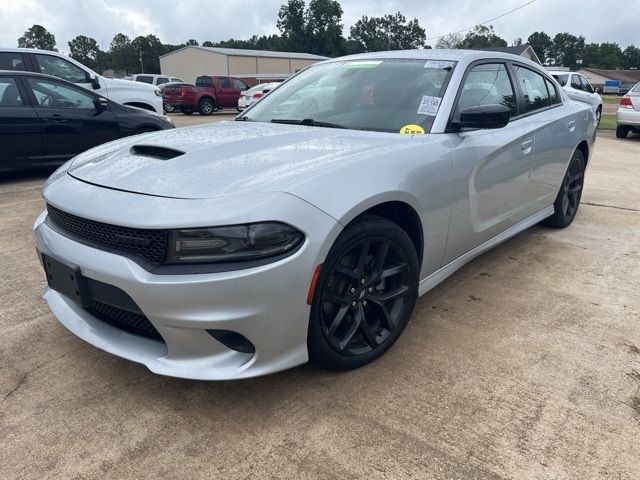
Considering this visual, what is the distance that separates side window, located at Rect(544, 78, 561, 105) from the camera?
4188mm

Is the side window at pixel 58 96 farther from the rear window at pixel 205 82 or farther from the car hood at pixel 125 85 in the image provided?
the rear window at pixel 205 82

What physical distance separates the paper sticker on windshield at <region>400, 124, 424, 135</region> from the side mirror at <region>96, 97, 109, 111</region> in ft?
17.7

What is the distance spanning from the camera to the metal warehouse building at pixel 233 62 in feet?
152

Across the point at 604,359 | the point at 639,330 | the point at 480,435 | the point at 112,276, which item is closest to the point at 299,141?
the point at 112,276

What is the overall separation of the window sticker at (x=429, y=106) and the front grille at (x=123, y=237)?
5.40ft

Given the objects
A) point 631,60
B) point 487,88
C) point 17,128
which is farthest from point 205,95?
point 631,60

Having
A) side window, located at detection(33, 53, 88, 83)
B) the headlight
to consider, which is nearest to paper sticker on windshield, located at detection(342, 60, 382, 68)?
the headlight

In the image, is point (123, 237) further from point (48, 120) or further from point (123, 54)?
point (123, 54)

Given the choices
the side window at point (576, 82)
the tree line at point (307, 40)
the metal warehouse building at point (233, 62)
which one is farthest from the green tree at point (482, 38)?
the side window at point (576, 82)

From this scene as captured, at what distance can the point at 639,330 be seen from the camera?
2803mm

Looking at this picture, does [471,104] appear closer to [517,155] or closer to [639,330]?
[517,155]

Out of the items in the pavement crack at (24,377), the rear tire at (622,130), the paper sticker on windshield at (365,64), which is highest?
the paper sticker on windshield at (365,64)

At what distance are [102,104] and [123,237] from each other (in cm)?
562

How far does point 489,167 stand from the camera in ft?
9.80
